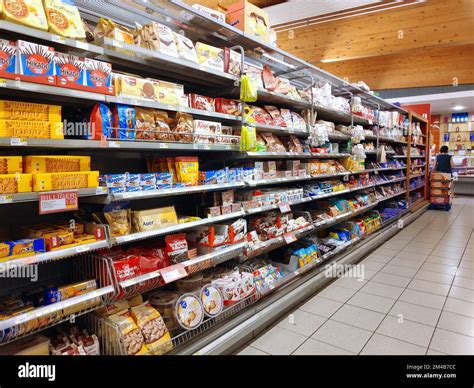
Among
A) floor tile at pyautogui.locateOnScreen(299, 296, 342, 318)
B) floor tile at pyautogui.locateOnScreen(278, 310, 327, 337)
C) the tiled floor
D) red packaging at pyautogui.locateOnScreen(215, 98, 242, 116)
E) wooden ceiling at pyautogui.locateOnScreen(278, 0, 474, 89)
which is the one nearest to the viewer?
the tiled floor

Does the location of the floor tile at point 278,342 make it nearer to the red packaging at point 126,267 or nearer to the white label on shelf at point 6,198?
the red packaging at point 126,267

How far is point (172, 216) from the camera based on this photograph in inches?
91.9

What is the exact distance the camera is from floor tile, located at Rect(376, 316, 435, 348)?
272cm

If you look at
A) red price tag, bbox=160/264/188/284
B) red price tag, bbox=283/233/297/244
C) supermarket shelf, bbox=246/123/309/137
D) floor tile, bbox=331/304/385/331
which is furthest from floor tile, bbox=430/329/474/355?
supermarket shelf, bbox=246/123/309/137

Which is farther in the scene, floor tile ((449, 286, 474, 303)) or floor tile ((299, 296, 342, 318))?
floor tile ((449, 286, 474, 303))

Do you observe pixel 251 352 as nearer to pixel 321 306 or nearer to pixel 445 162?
pixel 321 306

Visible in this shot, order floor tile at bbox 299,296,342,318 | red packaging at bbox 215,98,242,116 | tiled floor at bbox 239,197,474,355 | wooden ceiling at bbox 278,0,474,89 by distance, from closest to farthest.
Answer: tiled floor at bbox 239,197,474,355 < red packaging at bbox 215,98,242,116 < floor tile at bbox 299,296,342,318 < wooden ceiling at bbox 278,0,474,89

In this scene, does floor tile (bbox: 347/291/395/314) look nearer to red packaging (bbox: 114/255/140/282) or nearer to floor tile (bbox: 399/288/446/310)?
floor tile (bbox: 399/288/446/310)

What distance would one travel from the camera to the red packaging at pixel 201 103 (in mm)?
2510

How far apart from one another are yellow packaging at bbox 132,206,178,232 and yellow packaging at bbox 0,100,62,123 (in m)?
0.75

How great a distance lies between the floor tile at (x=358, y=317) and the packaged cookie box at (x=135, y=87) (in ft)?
8.21

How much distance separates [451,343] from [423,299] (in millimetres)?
891
